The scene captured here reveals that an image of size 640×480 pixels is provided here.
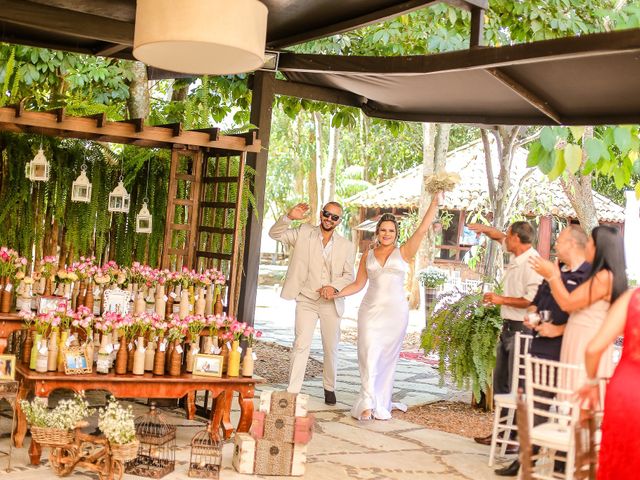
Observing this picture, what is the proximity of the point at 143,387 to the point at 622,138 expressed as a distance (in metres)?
3.78

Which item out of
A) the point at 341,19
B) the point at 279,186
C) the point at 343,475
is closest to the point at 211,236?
the point at 341,19

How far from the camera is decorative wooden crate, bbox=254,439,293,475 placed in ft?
17.6

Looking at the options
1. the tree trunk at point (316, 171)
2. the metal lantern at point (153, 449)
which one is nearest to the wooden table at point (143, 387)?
the metal lantern at point (153, 449)

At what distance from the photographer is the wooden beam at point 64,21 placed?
6070 mm

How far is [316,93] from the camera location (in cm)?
824

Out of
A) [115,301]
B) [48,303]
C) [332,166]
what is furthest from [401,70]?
[332,166]

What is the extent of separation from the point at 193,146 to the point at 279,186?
2508cm

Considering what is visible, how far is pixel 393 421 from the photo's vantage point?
7402 mm

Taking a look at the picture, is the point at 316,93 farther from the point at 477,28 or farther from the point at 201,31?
the point at 201,31

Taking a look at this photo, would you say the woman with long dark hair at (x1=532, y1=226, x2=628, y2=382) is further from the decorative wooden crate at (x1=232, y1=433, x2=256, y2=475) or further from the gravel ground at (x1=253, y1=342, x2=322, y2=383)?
the gravel ground at (x1=253, y1=342, x2=322, y2=383)

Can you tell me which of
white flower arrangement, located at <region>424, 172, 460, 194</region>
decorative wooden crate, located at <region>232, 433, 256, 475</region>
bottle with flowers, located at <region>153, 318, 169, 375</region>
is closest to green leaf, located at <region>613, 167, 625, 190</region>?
white flower arrangement, located at <region>424, 172, 460, 194</region>

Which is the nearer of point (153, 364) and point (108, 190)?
point (153, 364)

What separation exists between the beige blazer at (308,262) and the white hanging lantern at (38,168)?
6.32ft

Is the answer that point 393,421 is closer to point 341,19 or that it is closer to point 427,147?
point 341,19
